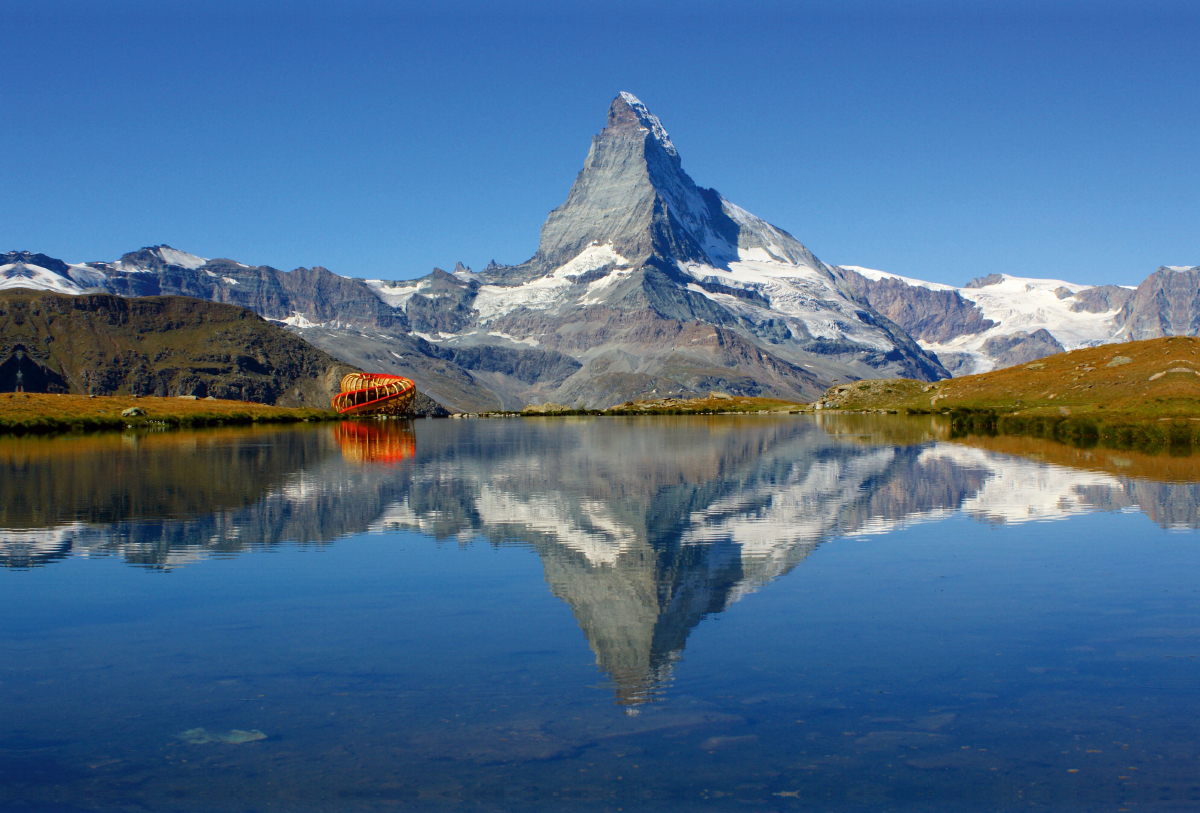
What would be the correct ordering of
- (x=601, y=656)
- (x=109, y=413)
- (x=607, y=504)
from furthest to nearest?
(x=109, y=413) < (x=607, y=504) < (x=601, y=656)

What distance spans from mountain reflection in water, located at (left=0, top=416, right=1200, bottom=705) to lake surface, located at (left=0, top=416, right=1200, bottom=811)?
0.95ft

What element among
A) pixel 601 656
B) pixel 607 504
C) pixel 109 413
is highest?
pixel 109 413

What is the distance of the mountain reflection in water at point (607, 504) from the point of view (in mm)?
23922

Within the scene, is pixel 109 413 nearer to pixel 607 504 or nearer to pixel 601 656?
pixel 607 504

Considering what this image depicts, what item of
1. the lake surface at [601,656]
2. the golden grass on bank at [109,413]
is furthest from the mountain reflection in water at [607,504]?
the golden grass on bank at [109,413]

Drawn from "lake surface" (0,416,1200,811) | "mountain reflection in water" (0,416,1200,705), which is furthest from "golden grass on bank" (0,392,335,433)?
"lake surface" (0,416,1200,811)

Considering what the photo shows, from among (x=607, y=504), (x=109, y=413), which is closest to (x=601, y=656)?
(x=607, y=504)

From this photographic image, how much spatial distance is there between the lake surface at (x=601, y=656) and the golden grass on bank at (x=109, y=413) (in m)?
86.2

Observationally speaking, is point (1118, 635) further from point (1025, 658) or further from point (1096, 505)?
point (1096, 505)

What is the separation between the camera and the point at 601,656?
17625 millimetres

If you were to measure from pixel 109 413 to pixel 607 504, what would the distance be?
114018mm

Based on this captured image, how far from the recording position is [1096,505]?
126ft

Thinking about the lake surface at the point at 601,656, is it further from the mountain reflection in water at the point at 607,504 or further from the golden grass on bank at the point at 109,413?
the golden grass on bank at the point at 109,413

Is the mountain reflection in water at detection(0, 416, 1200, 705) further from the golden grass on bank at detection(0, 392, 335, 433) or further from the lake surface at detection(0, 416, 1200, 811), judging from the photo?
the golden grass on bank at detection(0, 392, 335, 433)
